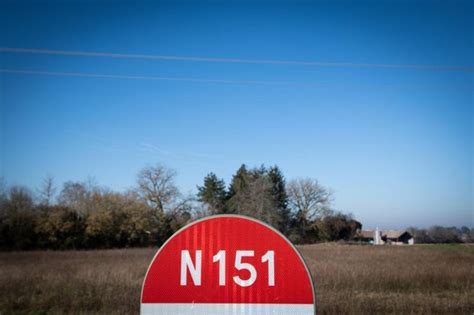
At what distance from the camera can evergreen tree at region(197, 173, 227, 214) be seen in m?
55.9

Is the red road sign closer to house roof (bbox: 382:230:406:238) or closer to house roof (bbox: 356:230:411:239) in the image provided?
house roof (bbox: 356:230:411:239)

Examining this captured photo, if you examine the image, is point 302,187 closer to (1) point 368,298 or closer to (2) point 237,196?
(2) point 237,196

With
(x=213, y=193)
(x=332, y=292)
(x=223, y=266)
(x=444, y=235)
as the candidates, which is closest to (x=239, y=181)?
(x=213, y=193)

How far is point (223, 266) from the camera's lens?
3.58m

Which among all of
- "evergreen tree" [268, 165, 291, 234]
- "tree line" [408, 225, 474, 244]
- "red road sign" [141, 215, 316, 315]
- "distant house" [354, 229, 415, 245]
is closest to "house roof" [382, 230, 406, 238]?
"distant house" [354, 229, 415, 245]

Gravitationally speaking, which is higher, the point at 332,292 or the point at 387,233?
the point at 332,292

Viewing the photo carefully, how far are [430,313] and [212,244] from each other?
19.6 feet

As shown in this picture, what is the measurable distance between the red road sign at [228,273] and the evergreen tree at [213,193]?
5134cm

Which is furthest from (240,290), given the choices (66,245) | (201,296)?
(66,245)

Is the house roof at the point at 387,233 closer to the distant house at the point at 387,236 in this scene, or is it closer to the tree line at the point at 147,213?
the distant house at the point at 387,236

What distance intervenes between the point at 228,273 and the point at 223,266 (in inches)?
2.8

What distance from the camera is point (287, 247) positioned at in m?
3.59

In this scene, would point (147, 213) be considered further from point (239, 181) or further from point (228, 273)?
point (228, 273)

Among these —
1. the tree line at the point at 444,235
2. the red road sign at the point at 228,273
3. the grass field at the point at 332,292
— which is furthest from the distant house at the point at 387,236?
the red road sign at the point at 228,273
